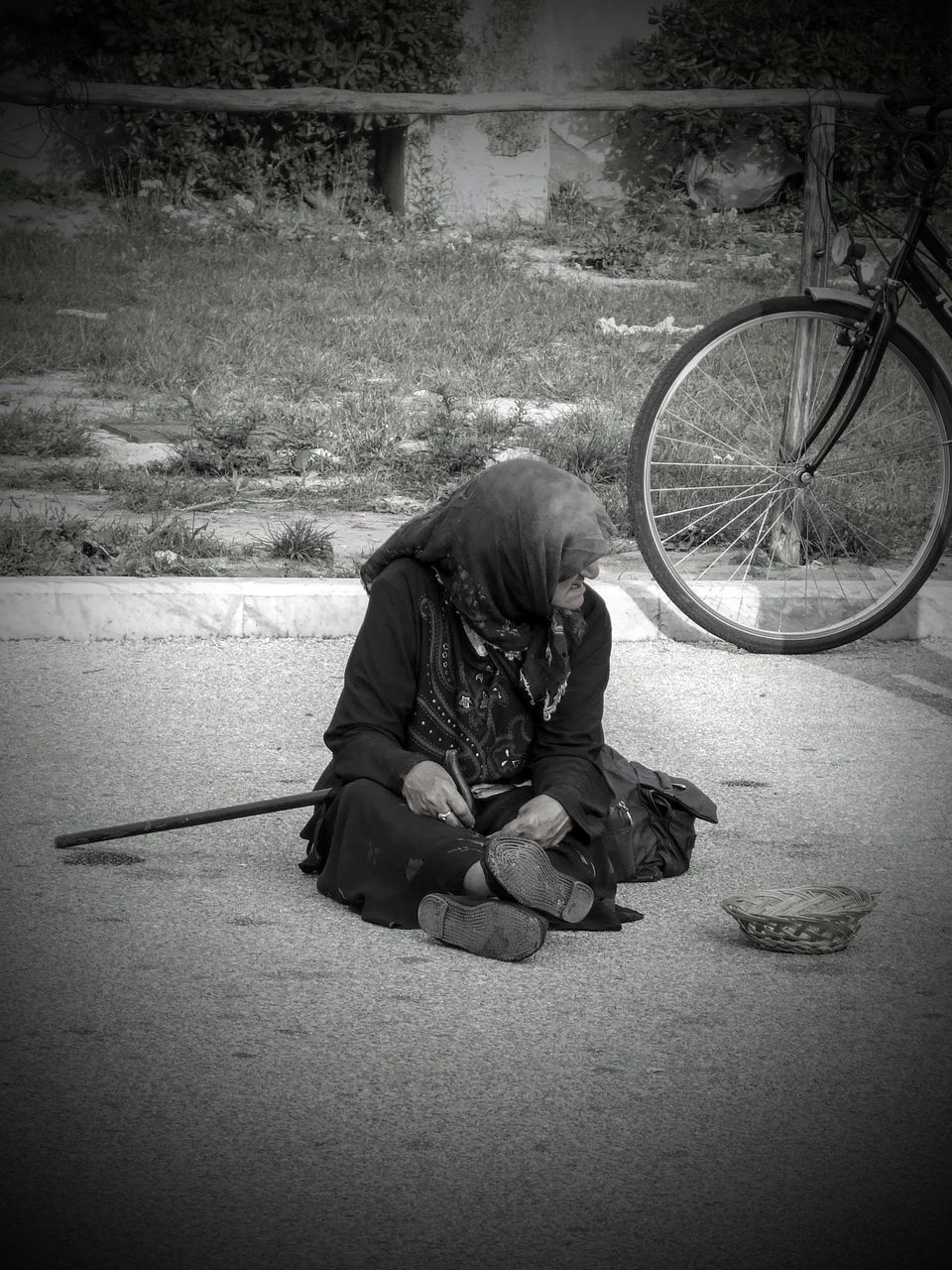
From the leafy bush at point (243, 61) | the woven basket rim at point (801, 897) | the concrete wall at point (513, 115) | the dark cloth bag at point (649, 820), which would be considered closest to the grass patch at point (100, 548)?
the dark cloth bag at point (649, 820)

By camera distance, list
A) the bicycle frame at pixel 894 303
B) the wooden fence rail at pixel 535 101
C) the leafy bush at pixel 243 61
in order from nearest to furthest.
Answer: the bicycle frame at pixel 894 303 → the wooden fence rail at pixel 535 101 → the leafy bush at pixel 243 61

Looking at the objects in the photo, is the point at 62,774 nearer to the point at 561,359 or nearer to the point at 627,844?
the point at 627,844

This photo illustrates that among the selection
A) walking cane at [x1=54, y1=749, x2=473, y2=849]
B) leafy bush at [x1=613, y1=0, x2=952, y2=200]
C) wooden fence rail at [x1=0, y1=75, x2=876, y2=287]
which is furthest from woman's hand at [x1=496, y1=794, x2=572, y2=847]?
leafy bush at [x1=613, y1=0, x2=952, y2=200]

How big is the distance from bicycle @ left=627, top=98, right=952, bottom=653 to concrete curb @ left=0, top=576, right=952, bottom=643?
22 cm

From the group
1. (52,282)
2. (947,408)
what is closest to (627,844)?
(947,408)

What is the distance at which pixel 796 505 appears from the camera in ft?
18.5

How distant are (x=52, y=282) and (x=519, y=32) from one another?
5.87 m

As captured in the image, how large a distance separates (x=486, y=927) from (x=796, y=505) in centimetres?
318

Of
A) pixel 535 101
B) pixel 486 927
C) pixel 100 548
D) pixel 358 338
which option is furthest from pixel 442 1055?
pixel 358 338

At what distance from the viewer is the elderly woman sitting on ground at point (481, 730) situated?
2.90 m

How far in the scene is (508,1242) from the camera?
1.94 m

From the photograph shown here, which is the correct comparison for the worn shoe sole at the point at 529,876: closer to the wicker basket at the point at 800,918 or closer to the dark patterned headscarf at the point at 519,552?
the wicker basket at the point at 800,918

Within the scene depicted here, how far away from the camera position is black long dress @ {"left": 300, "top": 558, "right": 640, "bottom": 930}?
300 centimetres

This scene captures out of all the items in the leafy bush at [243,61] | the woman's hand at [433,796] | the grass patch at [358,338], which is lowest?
the woman's hand at [433,796]
